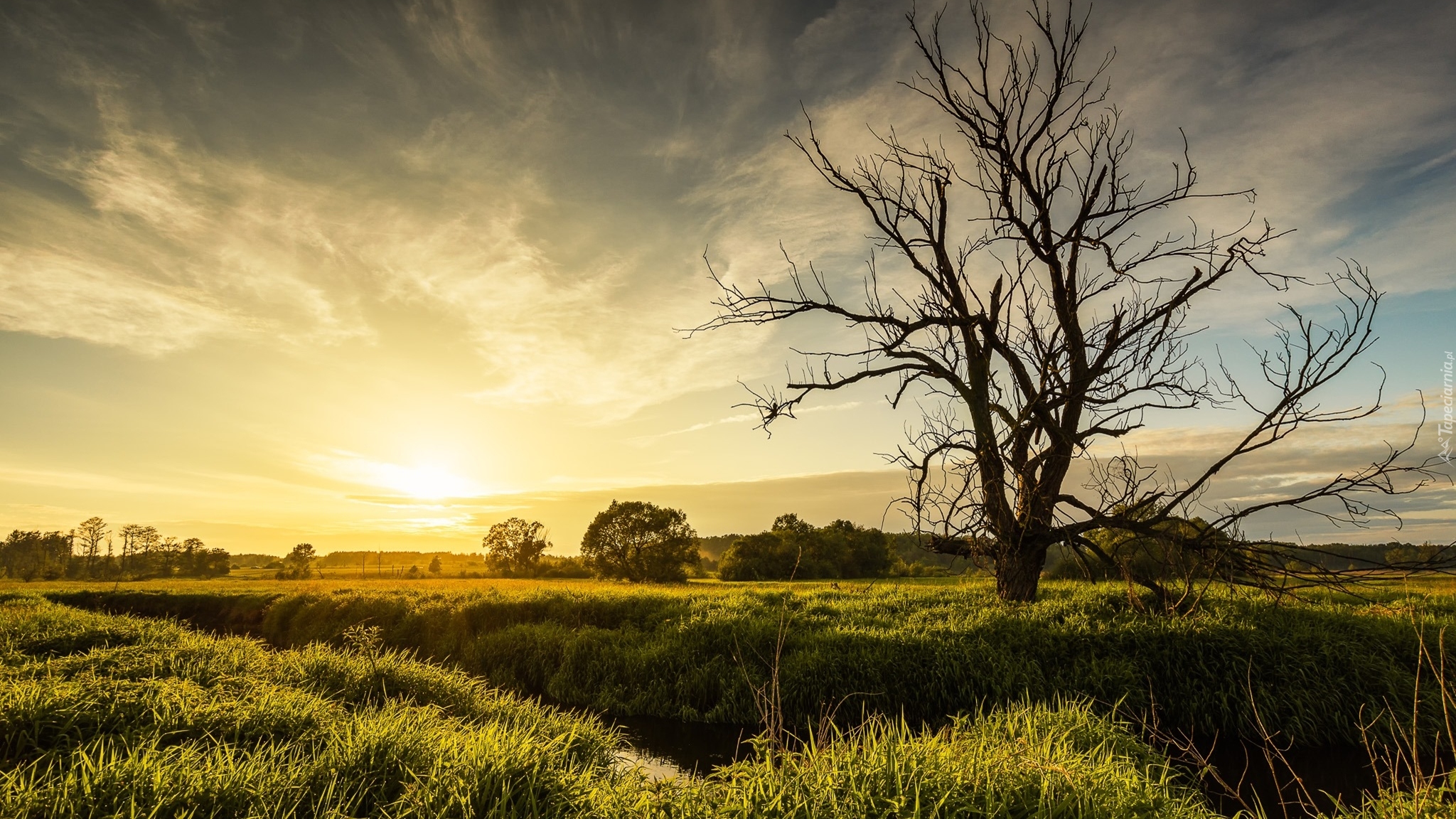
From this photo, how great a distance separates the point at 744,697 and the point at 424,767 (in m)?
8.15

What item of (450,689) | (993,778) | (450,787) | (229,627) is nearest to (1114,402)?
(993,778)

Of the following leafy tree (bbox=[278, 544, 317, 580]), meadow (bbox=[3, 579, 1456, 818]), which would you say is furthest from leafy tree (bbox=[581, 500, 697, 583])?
leafy tree (bbox=[278, 544, 317, 580])

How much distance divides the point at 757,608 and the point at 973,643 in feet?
20.6

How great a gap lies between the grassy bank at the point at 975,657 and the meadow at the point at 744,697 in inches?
2.2

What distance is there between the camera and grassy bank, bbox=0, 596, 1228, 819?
462 centimetres

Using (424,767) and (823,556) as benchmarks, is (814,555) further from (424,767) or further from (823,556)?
(424,767)

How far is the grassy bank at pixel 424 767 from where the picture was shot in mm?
4617

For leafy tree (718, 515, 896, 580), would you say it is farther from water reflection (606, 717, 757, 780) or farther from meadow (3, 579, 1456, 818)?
water reflection (606, 717, 757, 780)

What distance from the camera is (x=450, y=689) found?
11.3m

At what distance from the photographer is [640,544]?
4434 cm

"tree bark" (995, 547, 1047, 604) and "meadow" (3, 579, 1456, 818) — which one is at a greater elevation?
"tree bark" (995, 547, 1047, 604)

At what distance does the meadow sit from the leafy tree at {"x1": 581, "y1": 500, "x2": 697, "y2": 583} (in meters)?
21.9

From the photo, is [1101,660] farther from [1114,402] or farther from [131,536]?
[131,536]

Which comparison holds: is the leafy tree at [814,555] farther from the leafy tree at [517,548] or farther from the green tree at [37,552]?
the green tree at [37,552]
